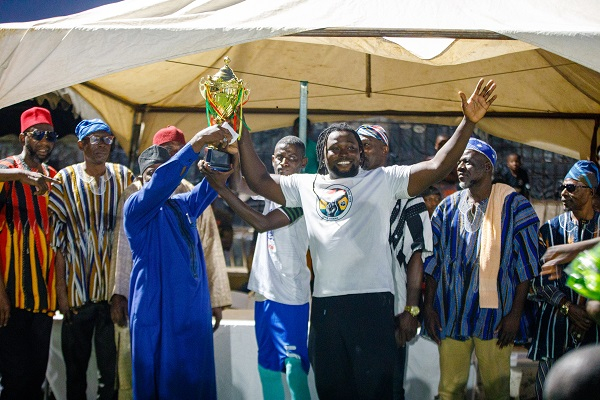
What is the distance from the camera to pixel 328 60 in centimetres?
754

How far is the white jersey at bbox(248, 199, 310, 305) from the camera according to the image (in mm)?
4984

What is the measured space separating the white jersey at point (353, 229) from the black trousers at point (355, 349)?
81 mm

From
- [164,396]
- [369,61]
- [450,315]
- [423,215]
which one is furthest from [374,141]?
[369,61]

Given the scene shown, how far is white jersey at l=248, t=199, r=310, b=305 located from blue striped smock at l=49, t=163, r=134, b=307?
3.48 feet

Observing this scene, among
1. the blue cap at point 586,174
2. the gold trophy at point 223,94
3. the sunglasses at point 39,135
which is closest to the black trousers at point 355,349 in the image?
the gold trophy at point 223,94

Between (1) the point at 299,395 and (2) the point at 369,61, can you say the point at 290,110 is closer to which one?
(2) the point at 369,61

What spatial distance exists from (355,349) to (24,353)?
235 centimetres

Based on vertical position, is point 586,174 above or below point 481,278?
above

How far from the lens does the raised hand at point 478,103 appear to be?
158 inches

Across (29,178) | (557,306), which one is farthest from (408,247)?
(29,178)

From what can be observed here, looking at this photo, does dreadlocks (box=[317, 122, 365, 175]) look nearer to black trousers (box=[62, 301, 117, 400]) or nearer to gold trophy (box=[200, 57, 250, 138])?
gold trophy (box=[200, 57, 250, 138])

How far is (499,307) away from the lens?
15.9 feet

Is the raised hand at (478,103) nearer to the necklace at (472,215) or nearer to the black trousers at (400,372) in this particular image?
the necklace at (472,215)

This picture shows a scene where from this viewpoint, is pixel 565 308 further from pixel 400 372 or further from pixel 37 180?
pixel 37 180
